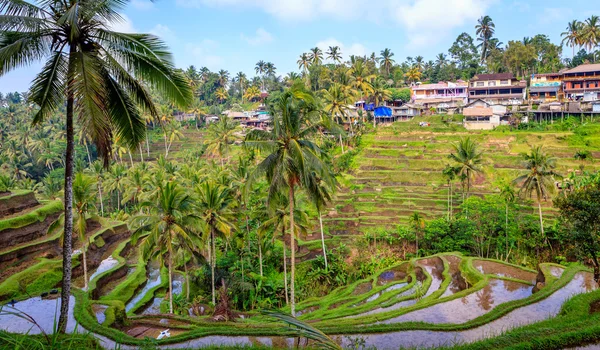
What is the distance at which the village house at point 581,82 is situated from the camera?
58.7m


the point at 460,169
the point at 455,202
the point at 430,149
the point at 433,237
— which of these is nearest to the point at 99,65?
the point at 433,237

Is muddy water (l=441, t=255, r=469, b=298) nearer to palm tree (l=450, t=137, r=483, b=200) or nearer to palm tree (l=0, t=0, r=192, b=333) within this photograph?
palm tree (l=450, t=137, r=483, b=200)

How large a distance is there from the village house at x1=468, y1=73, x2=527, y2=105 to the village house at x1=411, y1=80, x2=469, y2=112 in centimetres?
344

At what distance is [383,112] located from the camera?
66.4 m

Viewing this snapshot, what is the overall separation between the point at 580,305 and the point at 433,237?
1830 centimetres

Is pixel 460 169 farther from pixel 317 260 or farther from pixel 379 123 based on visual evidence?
pixel 379 123

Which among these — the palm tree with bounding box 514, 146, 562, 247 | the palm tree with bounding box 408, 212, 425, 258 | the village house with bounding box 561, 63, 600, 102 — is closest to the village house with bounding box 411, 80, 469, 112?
the village house with bounding box 561, 63, 600, 102

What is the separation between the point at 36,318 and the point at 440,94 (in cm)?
7183

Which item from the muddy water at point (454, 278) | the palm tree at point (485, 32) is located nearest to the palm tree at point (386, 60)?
the palm tree at point (485, 32)

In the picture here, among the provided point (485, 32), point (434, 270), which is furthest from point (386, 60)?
point (434, 270)

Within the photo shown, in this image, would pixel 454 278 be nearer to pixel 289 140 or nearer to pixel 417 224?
pixel 417 224

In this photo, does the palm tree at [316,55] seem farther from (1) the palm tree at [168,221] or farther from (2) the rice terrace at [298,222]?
(1) the palm tree at [168,221]

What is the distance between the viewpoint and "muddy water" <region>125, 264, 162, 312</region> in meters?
23.7

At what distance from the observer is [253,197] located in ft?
125
